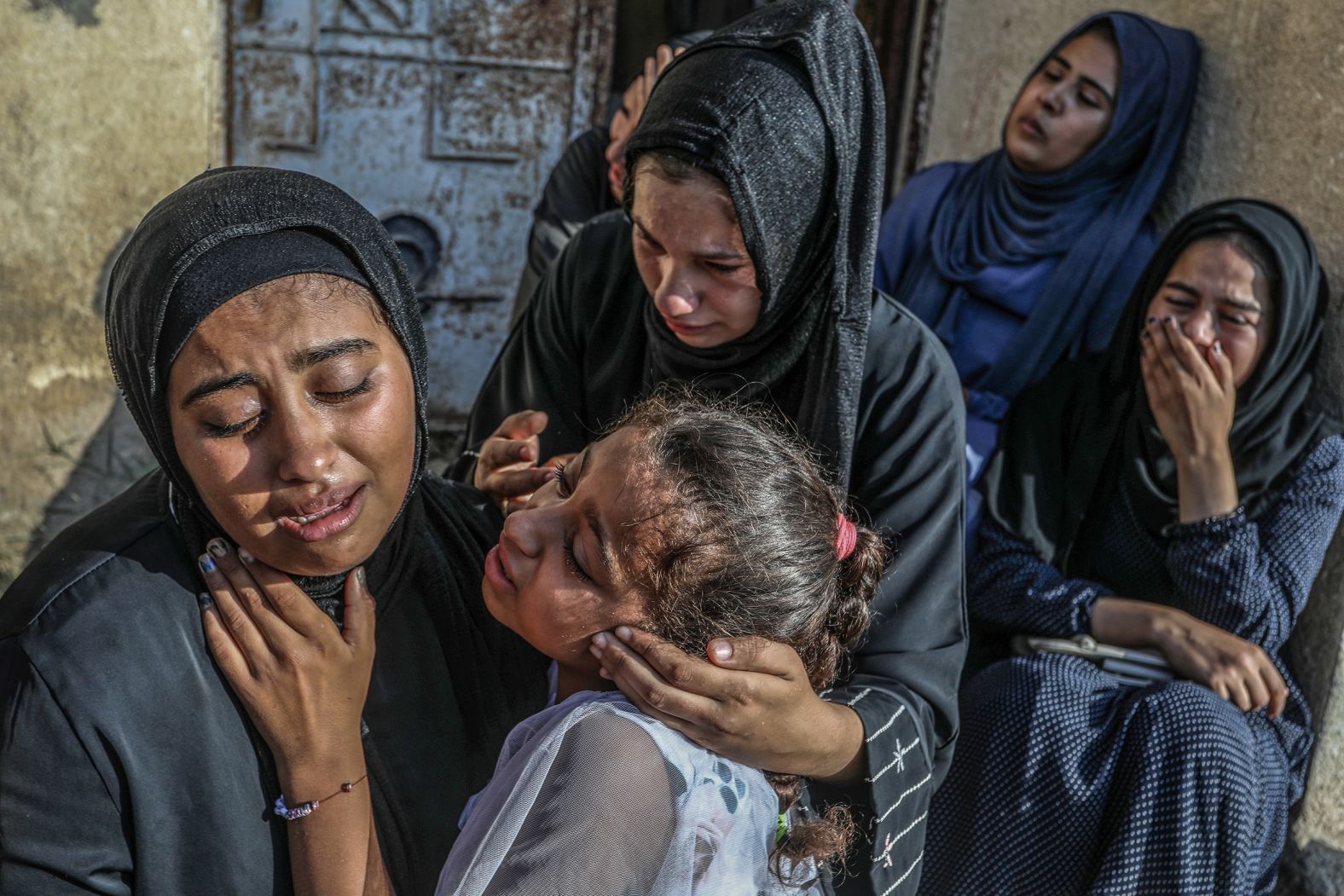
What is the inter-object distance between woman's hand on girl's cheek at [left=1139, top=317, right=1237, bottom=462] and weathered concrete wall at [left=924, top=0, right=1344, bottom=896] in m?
0.33

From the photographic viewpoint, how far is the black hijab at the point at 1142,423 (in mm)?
2902

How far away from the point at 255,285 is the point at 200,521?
13.3 inches

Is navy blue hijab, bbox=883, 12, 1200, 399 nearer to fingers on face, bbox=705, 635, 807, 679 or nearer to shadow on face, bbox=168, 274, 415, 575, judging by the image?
fingers on face, bbox=705, 635, 807, 679

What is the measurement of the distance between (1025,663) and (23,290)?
3167mm

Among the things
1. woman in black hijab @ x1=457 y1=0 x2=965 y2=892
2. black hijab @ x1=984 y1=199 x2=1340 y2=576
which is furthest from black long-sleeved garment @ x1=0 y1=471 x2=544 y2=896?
black hijab @ x1=984 y1=199 x2=1340 y2=576

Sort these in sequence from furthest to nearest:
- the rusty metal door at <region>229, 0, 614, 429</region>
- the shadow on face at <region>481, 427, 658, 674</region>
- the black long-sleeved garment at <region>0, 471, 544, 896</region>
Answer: the rusty metal door at <region>229, 0, 614, 429</region>
the shadow on face at <region>481, 427, 658, 674</region>
the black long-sleeved garment at <region>0, 471, 544, 896</region>

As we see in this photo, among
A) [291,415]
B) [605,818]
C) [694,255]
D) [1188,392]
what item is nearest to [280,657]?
[291,415]

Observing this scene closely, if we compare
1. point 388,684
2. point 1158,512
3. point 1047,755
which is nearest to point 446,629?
point 388,684

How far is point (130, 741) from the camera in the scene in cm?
139

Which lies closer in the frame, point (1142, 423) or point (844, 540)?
point (844, 540)

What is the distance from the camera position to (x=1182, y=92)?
349 centimetres

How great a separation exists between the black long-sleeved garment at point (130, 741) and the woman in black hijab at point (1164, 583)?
1571mm

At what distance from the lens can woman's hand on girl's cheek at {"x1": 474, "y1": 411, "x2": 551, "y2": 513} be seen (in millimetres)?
1942

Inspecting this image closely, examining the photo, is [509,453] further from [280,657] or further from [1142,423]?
[1142,423]
